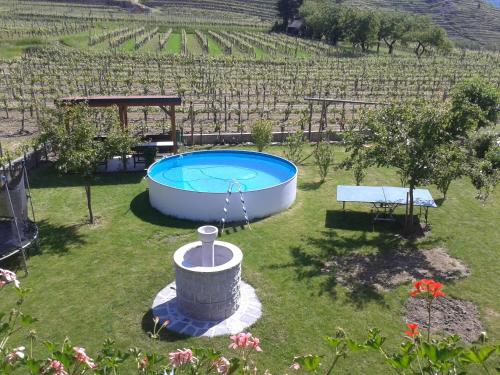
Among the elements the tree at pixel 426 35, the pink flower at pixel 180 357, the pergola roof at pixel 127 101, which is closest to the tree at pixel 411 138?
the pergola roof at pixel 127 101

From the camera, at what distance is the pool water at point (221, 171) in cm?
1884

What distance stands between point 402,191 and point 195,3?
5105 inches

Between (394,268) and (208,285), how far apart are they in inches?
229

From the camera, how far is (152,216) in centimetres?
1619

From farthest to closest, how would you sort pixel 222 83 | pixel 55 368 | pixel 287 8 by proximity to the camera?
pixel 287 8 → pixel 222 83 → pixel 55 368

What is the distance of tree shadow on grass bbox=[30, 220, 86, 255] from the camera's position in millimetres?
13578

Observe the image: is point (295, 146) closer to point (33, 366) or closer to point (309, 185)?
point (309, 185)

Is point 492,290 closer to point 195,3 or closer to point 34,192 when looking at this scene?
point 34,192

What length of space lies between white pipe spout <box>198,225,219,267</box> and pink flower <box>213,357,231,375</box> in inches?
280

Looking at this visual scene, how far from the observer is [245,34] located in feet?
290

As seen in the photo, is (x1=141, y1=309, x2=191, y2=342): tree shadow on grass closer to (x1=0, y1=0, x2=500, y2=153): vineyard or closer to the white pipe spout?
the white pipe spout

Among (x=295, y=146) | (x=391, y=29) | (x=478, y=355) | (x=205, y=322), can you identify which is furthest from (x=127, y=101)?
(x=391, y=29)

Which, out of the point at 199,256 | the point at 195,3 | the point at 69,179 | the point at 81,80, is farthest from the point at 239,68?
the point at 195,3

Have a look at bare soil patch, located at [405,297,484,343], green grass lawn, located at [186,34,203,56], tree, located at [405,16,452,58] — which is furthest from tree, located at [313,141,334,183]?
tree, located at [405,16,452,58]
